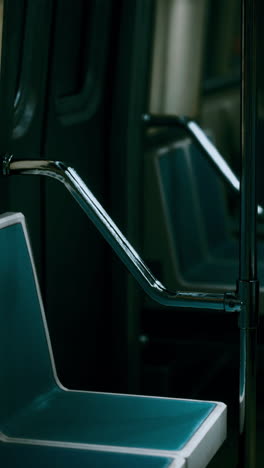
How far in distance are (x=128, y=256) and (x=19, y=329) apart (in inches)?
12.7

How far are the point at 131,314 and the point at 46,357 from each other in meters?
1.06

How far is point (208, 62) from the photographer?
22.1 feet

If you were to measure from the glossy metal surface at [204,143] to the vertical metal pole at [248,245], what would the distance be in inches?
48.9

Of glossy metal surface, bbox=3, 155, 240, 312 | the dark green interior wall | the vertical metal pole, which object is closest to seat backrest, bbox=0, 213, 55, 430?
glossy metal surface, bbox=3, 155, 240, 312

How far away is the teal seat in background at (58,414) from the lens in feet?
6.17

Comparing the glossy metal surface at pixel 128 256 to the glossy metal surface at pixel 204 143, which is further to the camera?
the glossy metal surface at pixel 204 143

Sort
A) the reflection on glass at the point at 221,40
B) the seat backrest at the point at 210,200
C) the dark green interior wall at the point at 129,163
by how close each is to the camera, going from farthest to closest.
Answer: the reflection on glass at the point at 221,40 < the seat backrest at the point at 210,200 < the dark green interior wall at the point at 129,163

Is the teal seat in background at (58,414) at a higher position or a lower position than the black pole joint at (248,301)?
lower

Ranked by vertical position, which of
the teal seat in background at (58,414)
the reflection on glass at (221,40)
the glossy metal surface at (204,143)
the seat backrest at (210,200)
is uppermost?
the reflection on glass at (221,40)

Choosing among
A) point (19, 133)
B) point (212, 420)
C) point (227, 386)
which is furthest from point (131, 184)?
point (212, 420)

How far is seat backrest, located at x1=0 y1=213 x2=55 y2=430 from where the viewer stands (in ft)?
6.88

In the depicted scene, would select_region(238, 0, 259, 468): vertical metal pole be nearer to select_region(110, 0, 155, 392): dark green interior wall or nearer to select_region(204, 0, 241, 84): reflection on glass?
select_region(110, 0, 155, 392): dark green interior wall

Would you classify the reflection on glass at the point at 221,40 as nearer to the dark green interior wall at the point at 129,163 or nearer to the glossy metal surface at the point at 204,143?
the glossy metal surface at the point at 204,143

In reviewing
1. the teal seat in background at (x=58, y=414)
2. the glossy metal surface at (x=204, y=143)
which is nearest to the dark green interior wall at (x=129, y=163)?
the glossy metal surface at (x=204, y=143)
